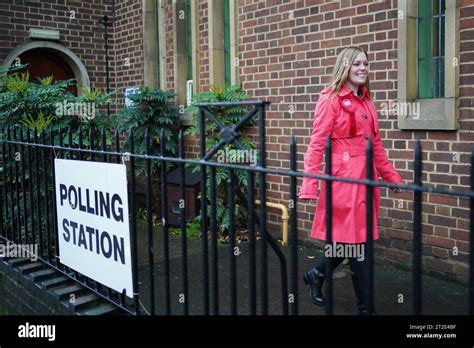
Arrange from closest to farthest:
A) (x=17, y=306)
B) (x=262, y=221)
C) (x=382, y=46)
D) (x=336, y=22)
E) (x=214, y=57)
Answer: (x=262, y=221) < (x=17, y=306) < (x=382, y=46) < (x=336, y=22) < (x=214, y=57)

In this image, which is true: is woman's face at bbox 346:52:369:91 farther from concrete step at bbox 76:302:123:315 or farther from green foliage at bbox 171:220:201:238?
green foliage at bbox 171:220:201:238

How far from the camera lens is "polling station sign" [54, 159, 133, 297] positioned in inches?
132

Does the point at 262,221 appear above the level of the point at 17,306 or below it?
above

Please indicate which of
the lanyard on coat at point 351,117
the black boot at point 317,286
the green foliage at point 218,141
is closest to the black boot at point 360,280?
the black boot at point 317,286

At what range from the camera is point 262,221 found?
2605 millimetres

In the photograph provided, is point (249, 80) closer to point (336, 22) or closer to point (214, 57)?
point (214, 57)

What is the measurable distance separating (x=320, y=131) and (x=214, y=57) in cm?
434

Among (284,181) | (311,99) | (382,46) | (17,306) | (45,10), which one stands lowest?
(17,306)

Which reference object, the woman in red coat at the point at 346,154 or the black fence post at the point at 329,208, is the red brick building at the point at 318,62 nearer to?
the woman in red coat at the point at 346,154

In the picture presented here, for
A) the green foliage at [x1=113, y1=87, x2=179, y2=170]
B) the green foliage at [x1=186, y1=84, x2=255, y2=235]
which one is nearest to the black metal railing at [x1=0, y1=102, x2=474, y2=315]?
the green foliage at [x1=186, y1=84, x2=255, y2=235]

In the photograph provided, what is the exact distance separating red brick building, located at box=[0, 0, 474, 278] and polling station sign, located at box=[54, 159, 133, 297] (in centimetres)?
298

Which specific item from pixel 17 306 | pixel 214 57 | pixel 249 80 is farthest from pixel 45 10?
pixel 17 306

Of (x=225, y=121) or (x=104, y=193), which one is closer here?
(x=104, y=193)

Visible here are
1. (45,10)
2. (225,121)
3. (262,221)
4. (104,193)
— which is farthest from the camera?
(45,10)
